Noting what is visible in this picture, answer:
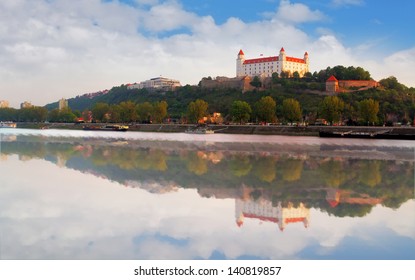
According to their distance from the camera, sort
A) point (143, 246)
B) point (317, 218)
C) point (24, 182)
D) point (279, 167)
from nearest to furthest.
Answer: point (143, 246)
point (317, 218)
point (24, 182)
point (279, 167)

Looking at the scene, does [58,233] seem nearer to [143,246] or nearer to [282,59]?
[143,246]

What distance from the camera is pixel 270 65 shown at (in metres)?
89.2

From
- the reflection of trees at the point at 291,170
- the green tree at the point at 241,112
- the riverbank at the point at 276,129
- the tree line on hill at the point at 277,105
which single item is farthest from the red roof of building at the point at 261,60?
the reflection of trees at the point at 291,170

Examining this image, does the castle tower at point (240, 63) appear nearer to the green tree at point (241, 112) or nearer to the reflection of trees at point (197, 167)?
the green tree at point (241, 112)

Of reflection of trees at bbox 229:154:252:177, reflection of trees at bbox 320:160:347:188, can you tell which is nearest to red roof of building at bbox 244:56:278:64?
reflection of trees at bbox 320:160:347:188

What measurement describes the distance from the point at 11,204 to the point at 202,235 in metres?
3.66

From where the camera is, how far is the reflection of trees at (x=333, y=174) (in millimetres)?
9792

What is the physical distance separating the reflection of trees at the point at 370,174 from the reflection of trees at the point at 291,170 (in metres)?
1.56

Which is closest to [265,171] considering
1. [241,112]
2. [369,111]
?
[369,111]

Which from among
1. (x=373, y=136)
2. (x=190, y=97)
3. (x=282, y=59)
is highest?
(x=282, y=59)

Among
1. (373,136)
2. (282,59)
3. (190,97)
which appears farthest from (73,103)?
(373,136)

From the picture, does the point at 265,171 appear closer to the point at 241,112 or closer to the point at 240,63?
the point at 241,112

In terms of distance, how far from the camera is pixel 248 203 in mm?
7324

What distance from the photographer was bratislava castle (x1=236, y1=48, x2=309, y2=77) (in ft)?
287
